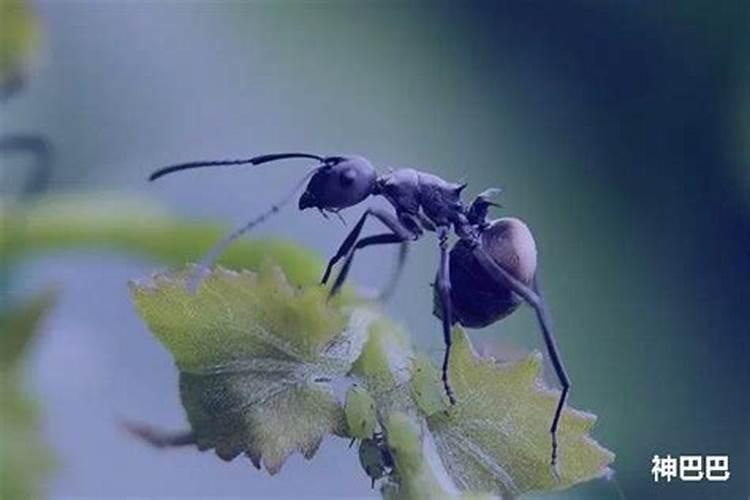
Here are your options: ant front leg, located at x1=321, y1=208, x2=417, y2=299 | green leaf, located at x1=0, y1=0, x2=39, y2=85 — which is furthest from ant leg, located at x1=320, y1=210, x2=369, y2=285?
green leaf, located at x1=0, y1=0, x2=39, y2=85

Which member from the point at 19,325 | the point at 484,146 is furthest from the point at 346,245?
the point at 19,325

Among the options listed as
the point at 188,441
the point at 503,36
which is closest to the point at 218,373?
the point at 188,441

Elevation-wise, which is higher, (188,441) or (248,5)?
(248,5)

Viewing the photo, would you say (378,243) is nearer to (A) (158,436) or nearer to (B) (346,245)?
(B) (346,245)

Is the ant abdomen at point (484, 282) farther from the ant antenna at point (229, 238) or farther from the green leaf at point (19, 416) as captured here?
the green leaf at point (19, 416)

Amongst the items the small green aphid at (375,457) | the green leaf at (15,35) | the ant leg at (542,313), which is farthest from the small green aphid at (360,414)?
the green leaf at (15,35)

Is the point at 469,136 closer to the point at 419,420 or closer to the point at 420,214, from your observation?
the point at 420,214

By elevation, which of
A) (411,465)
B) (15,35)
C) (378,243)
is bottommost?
(411,465)
